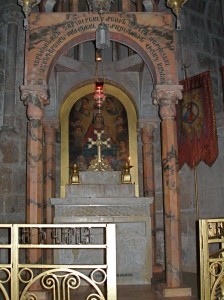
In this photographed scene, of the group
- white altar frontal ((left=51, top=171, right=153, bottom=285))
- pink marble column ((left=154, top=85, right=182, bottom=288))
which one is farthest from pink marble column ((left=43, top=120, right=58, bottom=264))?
pink marble column ((left=154, top=85, right=182, bottom=288))

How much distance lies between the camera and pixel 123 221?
7230 millimetres

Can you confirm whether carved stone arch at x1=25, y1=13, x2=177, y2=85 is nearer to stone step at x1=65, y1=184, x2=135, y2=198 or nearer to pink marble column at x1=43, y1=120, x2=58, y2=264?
stone step at x1=65, y1=184, x2=135, y2=198

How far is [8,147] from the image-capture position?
956cm

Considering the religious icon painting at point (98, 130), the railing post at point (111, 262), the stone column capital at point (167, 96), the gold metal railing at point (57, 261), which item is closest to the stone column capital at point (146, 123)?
the religious icon painting at point (98, 130)

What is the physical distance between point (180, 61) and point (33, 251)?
612cm

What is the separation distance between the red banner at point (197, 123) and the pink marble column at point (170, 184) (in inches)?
74.2

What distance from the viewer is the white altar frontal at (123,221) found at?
280 inches

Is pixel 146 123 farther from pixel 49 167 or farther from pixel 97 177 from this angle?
pixel 49 167

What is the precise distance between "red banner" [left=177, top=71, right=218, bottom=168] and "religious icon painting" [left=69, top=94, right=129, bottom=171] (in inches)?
60.7

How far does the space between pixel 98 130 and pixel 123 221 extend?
11.4 feet

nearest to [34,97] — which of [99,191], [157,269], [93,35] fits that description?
[93,35]

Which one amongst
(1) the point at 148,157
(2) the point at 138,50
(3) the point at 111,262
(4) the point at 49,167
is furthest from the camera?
(1) the point at 148,157

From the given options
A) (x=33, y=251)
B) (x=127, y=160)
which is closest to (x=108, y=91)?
(x=127, y=160)

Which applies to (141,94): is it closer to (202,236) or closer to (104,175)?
(104,175)
